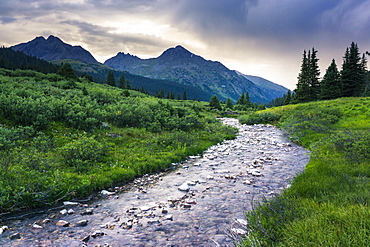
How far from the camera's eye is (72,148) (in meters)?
11.4

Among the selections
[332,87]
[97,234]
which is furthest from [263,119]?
[97,234]

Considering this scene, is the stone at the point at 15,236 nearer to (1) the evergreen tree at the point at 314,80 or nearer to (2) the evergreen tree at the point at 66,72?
(2) the evergreen tree at the point at 66,72

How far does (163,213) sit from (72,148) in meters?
7.05

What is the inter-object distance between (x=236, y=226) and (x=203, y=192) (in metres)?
2.93

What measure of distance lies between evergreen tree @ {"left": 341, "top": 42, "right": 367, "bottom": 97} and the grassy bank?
49890 millimetres

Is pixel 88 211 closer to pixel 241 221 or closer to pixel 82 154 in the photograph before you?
pixel 82 154

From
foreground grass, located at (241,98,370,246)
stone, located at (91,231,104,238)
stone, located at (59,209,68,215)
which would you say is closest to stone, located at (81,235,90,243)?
stone, located at (91,231,104,238)

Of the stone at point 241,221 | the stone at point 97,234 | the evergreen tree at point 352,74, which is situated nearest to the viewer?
the stone at point 97,234

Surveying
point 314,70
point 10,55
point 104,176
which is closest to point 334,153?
point 104,176

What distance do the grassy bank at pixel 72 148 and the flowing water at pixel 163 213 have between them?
869 mm

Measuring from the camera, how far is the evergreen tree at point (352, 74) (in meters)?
51.8

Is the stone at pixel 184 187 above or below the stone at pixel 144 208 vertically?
above

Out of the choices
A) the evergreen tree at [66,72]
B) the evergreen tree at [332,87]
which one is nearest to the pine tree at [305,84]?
the evergreen tree at [332,87]

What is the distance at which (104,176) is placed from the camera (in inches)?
400
